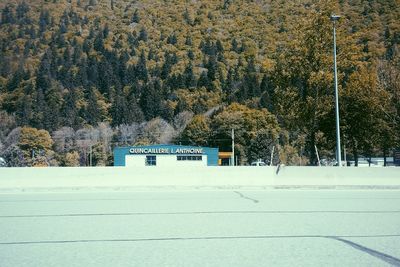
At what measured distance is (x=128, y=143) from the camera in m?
132

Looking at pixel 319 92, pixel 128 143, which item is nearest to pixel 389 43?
pixel 128 143

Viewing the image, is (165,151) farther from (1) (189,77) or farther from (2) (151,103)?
(1) (189,77)

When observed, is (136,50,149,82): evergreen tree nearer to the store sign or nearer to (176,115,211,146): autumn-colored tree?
(176,115,211,146): autumn-colored tree

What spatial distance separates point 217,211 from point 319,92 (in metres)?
28.6

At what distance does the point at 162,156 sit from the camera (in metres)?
94.3

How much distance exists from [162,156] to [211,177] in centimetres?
7461

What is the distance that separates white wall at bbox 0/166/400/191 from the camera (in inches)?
778

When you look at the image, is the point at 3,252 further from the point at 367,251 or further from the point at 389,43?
the point at 389,43

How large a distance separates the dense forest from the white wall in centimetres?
1778

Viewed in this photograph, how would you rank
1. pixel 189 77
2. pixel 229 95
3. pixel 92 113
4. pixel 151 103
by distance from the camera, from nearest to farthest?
pixel 92 113
pixel 151 103
pixel 229 95
pixel 189 77

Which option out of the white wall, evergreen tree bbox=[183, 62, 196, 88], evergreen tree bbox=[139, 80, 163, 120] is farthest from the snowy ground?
evergreen tree bbox=[183, 62, 196, 88]

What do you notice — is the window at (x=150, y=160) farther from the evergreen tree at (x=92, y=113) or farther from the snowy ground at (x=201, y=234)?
the snowy ground at (x=201, y=234)

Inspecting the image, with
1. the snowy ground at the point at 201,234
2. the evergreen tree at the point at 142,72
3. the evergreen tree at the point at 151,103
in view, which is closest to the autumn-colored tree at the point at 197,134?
the evergreen tree at the point at 151,103

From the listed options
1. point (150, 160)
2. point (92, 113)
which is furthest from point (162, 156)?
point (92, 113)
